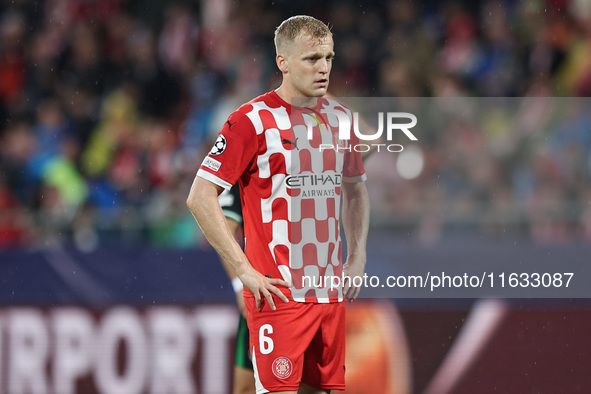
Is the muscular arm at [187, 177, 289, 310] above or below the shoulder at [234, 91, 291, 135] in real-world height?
below

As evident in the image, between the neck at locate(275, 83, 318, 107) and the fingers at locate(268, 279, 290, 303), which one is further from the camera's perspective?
the neck at locate(275, 83, 318, 107)

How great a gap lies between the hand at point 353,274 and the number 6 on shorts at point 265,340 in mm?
369

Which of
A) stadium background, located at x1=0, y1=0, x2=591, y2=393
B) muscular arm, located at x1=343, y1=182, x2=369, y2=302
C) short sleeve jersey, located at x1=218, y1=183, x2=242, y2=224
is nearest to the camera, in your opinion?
muscular arm, located at x1=343, y1=182, x2=369, y2=302

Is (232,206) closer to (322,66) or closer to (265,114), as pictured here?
(265,114)

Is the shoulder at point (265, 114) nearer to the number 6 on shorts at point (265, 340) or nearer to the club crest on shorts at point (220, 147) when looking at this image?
the club crest on shorts at point (220, 147)

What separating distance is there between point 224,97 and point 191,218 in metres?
2.12

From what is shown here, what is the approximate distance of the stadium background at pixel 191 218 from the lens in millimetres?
5094

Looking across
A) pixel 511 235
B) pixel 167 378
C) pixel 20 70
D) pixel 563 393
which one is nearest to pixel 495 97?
pixel 511 235

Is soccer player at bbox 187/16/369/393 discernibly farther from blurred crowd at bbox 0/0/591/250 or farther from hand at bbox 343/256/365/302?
blurred crowd at bbox 0/0/591/250

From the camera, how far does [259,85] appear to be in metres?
7.65

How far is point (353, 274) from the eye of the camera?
154 inches

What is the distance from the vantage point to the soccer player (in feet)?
12.0

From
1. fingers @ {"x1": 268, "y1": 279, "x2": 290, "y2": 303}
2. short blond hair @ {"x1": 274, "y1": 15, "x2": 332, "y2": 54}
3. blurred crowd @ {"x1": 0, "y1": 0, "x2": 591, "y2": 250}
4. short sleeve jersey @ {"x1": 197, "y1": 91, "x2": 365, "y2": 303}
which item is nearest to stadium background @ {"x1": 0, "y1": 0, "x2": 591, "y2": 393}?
blurred crowd @ {"x1": 0, "y1": 0, "x2": 591, "y2": 250}

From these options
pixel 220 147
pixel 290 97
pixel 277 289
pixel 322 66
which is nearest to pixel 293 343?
pixel 277 289
